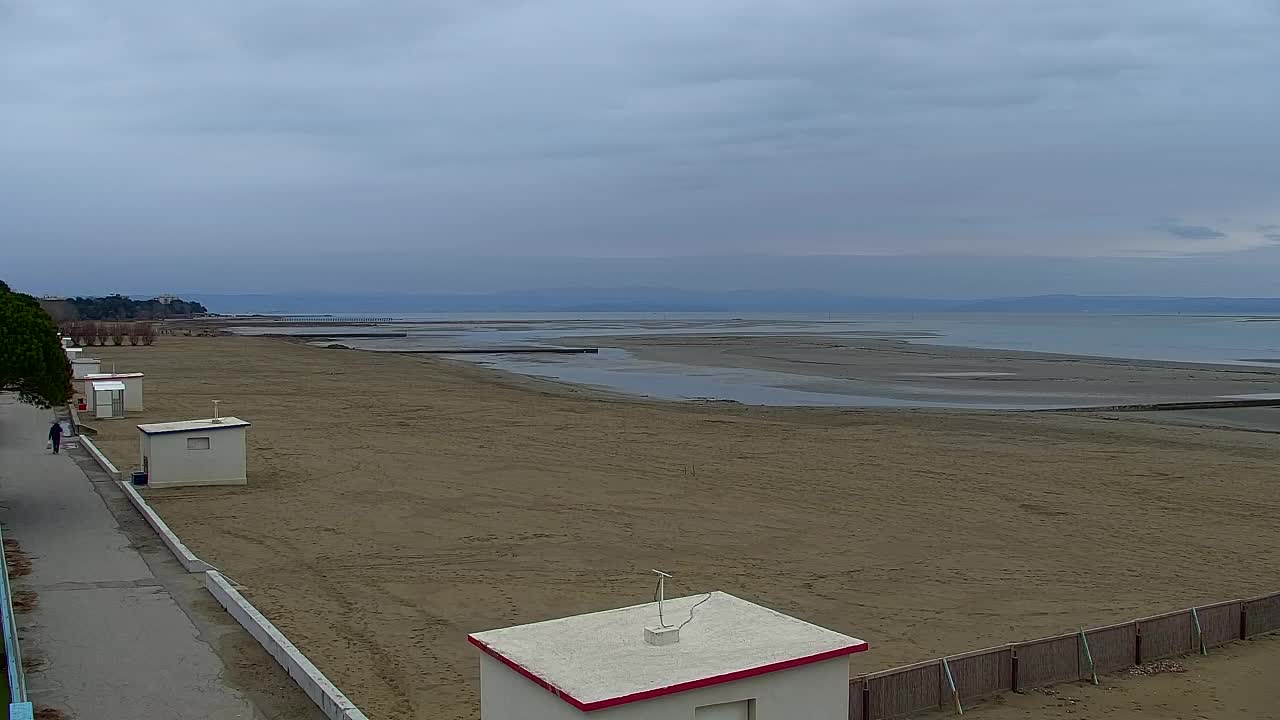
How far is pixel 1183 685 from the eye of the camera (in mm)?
12812

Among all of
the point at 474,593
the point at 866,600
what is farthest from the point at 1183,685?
the point at 474,593

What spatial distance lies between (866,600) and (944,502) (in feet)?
29.6

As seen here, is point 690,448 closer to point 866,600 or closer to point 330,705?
point 866,600

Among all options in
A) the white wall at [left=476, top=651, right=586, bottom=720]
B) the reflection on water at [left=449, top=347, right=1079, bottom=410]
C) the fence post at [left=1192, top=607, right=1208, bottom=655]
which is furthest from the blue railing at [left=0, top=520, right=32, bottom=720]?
the reflection on water at [left=449, top=347, right=1079, bottom=410]

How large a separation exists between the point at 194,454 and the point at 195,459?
0.12 meters

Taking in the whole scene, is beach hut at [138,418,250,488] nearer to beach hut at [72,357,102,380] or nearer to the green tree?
the green tree

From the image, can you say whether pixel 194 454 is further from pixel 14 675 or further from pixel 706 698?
pixel 706 698

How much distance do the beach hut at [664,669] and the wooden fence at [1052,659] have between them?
2.41m

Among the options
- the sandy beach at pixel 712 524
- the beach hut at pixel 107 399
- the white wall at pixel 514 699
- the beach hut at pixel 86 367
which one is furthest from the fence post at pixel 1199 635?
the beach hut at pixel 86 367

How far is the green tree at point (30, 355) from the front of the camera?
66.9 feet

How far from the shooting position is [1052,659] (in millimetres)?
12766

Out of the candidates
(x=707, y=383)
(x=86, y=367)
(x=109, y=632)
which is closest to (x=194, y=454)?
(x=109, y=632)

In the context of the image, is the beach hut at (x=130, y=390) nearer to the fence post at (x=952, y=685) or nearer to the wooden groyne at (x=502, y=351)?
the fence post at (x=952, y=685)

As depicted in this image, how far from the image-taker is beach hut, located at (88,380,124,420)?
126 feet
